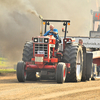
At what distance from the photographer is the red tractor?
12.2m

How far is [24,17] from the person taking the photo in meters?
19.7

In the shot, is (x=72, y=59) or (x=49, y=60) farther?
(x=72, y=59)

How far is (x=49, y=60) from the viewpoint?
493 inches

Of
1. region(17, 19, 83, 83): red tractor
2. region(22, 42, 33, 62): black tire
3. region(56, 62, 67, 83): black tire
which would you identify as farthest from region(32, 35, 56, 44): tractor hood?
region(56, 62, 67, 83): black tire

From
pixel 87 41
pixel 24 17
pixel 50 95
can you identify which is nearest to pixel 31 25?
pixel 24 17

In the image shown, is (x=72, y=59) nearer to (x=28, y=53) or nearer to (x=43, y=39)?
(x=43, y=39)

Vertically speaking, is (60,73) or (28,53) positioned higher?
(28,53)

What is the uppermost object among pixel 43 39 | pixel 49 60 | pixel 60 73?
pixel 43 39

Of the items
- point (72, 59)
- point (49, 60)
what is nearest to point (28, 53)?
point (49, 60)

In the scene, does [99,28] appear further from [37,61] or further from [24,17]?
[37,61]

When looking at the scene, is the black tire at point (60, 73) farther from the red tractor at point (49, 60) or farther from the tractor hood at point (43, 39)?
the tractor hood at point (43, 39)

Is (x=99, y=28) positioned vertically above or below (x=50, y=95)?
above

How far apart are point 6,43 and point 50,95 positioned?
13.7 meters

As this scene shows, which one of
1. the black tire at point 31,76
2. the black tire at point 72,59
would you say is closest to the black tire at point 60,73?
the black tire at point 72,59
